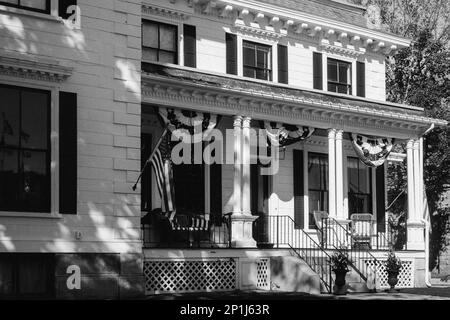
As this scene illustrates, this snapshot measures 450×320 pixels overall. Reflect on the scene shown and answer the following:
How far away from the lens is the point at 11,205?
664 inches

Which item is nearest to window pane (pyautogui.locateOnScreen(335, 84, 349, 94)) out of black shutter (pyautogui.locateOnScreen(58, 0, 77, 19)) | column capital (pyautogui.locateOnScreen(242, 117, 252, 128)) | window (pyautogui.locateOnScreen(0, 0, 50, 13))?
column capital (pyautogui.locateOnScreen(242, 117, 252, 128))

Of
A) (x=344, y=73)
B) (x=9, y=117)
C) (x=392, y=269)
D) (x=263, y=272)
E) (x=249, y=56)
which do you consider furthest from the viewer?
(x=344, y=73)

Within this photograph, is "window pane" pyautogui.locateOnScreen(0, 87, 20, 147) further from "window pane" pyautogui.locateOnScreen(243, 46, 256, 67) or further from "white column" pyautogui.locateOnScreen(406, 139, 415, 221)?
"white column" pyautogui.locateOnScreen(406, 139, 415, 221)

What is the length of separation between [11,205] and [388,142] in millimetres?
13328

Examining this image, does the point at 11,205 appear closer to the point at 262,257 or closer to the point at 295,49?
the point at 262,257

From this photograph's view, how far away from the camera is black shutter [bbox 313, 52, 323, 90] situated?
2738 cm

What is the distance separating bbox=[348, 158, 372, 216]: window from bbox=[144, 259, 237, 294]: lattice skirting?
7385 mm

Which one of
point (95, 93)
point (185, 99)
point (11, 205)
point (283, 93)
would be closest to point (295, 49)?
point (283, 93)

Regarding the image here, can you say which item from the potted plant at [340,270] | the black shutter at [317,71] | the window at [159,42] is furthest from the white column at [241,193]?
the black shutter at [317,71]

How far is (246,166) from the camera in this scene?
22.8 meters

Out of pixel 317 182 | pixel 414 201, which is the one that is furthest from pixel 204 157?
pixel 414 201

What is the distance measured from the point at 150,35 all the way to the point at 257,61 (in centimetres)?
374

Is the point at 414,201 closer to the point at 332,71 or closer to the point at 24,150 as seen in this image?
the point at 332,71

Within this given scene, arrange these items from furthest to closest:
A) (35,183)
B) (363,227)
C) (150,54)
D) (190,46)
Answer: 1. (363,227)
2. (190,46)
3. (150,54)
4. (35,183)
